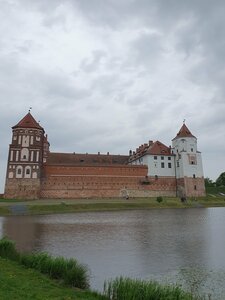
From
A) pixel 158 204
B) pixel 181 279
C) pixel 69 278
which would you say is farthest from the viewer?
pixel 158 204

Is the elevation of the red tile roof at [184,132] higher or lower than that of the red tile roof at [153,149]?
higher

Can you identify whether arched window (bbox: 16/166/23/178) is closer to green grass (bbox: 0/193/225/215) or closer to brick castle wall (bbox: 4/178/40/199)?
brick castle wall (bbox: 4/178/40/199)

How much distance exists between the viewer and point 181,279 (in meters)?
10.2

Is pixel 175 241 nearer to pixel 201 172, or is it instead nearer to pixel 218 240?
pixel 218 240

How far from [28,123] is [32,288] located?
54.9 meters

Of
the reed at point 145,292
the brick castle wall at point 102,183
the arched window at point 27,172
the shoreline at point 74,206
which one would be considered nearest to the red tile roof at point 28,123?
the arched window at point 27,172

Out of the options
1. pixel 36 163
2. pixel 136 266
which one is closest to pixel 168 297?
pixel 136 266

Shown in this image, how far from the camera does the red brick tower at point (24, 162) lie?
187ft

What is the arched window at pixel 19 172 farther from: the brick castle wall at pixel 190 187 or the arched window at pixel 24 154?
the brick castle wall at pixel 190 187

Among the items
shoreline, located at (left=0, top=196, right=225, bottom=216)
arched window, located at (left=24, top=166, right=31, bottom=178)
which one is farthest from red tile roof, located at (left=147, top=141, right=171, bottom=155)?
arched window, located at (left=24, top=166, right=31, bottom=178)

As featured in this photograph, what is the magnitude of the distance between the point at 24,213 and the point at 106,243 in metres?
25.4

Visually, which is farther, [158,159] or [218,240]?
[158,159]

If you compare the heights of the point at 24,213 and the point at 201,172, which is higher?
the point at 201,172

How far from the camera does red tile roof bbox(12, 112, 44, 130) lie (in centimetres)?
5937
